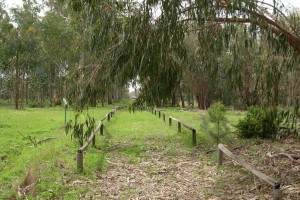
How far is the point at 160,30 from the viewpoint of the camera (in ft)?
19.8

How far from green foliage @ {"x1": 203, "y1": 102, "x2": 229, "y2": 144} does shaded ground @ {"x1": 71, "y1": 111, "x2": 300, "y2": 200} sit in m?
0.57

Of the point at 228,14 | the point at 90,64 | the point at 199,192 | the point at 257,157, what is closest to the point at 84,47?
the point at 90,64

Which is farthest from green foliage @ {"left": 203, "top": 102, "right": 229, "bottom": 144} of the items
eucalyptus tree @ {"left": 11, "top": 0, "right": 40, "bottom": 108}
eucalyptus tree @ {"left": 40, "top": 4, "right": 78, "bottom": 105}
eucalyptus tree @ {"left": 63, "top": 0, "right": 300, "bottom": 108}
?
eucalyptus tree @ {"left": 11, "top": 0, "right": 40, "bottom": 108}

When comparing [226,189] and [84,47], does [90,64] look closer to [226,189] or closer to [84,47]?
[84,47]

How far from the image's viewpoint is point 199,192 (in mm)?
7285

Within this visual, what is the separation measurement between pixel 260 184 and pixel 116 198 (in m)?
2.75

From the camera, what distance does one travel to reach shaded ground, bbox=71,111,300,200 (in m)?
7.04

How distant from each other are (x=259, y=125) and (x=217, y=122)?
2.27m

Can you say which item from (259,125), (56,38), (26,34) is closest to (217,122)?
(259,125)

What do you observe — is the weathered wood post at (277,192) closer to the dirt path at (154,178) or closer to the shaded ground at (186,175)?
the shaded ground at (186,175)

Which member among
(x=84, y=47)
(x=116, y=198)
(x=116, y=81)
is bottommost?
(x=116, y=198)

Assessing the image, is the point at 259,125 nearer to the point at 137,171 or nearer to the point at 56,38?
the point at 137,171

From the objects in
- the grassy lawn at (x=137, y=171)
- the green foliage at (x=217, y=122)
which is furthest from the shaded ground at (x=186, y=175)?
the green foliage at (x=217, y=122)

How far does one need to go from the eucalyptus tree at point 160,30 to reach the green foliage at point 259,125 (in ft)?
20.3
